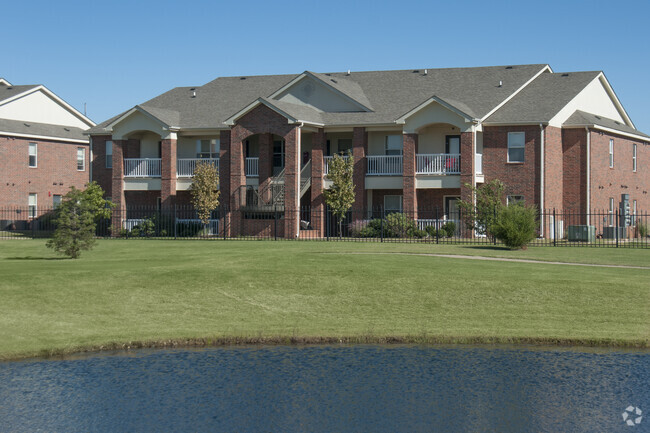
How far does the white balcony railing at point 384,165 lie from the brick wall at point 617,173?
33.9 feet

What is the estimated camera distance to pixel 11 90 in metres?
60.0

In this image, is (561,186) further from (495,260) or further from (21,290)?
(21,290)

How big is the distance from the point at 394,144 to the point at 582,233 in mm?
11922

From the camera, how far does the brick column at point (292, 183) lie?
4418cm

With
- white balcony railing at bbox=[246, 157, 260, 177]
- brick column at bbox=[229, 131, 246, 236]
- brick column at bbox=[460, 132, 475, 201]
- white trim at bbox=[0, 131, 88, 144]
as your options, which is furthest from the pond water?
A: white trim at bbox=[0, 131, 88, 144]

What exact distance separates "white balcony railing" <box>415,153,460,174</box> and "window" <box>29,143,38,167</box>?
27922mm

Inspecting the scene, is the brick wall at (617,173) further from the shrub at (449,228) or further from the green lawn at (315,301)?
the green lawn at (315,301)

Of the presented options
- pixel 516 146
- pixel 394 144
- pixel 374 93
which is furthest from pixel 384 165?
pixel 516 146

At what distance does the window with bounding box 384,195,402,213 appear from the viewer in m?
46.7

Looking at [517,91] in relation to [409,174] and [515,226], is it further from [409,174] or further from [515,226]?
[515,226]

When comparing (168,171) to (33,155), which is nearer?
(168,171)

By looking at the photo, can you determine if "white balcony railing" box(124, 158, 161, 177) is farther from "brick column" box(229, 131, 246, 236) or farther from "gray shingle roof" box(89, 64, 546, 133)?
"brick column" box(229, 131, 246, 236)

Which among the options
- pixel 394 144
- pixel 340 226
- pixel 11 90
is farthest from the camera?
pixel 11 90

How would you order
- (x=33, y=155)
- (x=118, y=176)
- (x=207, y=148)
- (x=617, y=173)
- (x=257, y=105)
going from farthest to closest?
(x=33, y=155) → (x=207, y=148) → (x=118, y=176) → (x=617, y=173) → (x=257, y=105)
